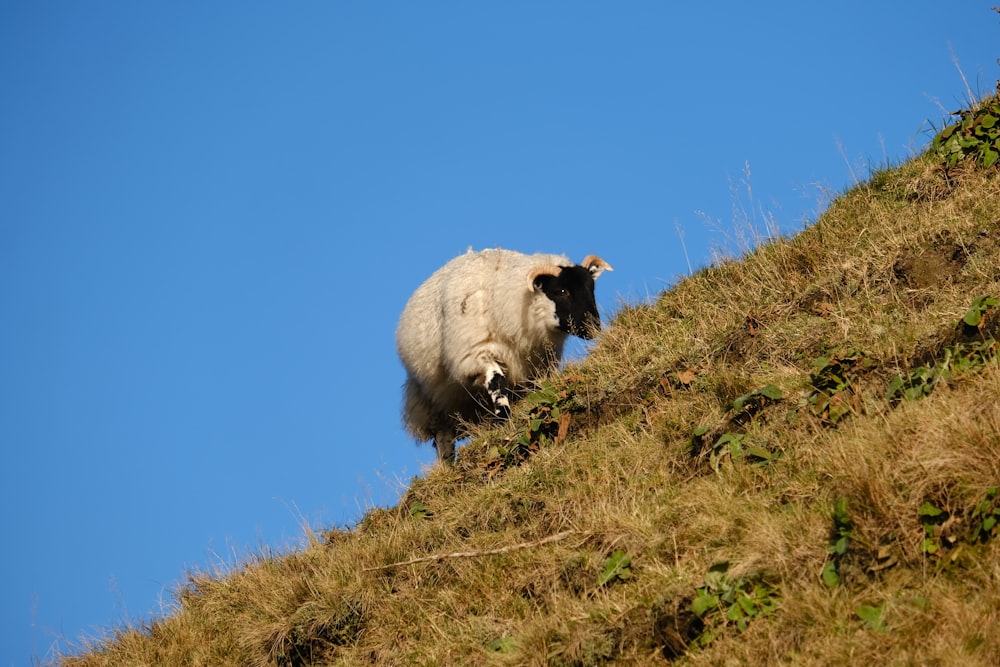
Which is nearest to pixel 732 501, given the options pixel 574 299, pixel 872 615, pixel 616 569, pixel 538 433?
pixel 616 569

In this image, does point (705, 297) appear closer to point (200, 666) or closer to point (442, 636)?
point (442, 636)

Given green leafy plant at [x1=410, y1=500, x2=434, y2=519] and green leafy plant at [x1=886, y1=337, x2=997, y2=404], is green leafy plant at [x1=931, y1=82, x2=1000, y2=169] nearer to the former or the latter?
green leafy plant at [x1=886, y1=337, x2=997, y2=404]

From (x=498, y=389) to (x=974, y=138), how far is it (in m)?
5.76

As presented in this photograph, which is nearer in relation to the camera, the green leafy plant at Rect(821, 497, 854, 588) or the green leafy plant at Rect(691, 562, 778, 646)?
the green leafy plant at Rect(821, 497, 854, 588)

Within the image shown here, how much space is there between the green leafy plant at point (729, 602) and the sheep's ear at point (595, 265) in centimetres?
778

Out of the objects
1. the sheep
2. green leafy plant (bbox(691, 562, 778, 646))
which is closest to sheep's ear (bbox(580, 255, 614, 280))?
the sheep

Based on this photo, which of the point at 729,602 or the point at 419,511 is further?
the point at 419,511

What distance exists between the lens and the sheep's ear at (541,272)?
1309 cm

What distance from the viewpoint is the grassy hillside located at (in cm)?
557

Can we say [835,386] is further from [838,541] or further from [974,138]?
[974,138]

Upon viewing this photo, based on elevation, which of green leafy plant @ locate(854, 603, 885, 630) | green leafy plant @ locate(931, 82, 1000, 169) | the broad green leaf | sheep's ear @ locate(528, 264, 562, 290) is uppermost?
sheep's ear @ locate(528, 264, 562, 290)

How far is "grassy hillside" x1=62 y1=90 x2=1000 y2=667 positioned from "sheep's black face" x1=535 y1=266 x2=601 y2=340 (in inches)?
25.7

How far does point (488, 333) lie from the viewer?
514 inches

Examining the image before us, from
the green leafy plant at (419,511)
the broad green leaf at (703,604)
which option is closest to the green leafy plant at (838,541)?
the broad green leaf at (703,604)
